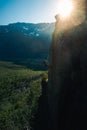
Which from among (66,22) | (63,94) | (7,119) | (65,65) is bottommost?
(7,119)

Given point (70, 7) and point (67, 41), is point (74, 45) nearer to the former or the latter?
point (67, 41)

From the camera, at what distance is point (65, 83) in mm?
33906

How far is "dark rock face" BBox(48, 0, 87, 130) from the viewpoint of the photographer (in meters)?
29.5

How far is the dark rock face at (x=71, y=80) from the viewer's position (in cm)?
2945

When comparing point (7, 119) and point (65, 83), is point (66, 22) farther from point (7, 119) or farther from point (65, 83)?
point (7, 119)

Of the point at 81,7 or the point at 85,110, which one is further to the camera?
the point at 81,7

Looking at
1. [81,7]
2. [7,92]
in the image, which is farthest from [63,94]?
[7,92]

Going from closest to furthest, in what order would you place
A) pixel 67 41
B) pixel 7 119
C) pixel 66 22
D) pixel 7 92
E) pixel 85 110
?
pixel 85 110 < pixel 67 41 < pixel 66 22 < pixel 7 119 < pixel 7 92

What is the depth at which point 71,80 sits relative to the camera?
3216cm

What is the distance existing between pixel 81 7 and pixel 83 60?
309 inches

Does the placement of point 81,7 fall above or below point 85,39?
above

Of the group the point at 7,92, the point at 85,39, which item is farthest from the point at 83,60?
the point at 7,92

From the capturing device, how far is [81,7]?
116ft

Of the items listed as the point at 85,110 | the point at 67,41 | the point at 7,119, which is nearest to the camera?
the point at 85,110
